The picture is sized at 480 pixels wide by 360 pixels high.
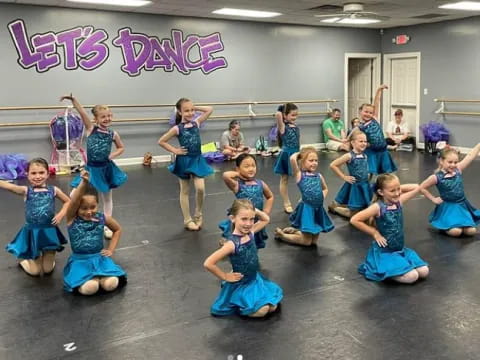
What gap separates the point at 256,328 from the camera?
2.89 m

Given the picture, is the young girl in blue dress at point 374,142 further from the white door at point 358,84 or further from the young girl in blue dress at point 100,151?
the white door at point 358,84

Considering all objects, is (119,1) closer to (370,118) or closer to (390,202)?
(370,118)

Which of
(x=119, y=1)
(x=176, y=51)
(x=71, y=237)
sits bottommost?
(x=71, y=237)

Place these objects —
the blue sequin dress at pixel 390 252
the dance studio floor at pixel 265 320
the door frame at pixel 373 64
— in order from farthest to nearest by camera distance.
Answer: the door frame at pixel 373 64, the blue sequin dress at pixel 390 252, the dance studio floor at pixel 265 320

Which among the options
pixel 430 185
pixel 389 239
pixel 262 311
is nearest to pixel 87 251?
pixel 262 311

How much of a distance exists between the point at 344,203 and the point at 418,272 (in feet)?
5.79

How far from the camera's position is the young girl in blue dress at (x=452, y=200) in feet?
14.9

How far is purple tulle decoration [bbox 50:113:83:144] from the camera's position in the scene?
8367 millimetres

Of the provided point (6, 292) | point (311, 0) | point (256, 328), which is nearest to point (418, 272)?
point (256, 328)

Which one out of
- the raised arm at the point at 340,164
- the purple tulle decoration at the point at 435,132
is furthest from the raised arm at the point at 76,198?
the purple tulle decoration at the point at 435,132

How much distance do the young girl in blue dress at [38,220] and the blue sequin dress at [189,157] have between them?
4.58 ft

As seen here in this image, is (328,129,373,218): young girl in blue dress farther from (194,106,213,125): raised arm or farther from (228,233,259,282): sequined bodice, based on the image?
(228,233,259,282): sequined bodice

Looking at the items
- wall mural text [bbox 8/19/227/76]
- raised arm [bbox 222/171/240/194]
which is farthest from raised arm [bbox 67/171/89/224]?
wall mural text [bbox 8/19/227/76]

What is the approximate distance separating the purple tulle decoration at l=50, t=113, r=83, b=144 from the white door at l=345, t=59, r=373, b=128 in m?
6.18
